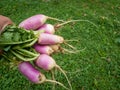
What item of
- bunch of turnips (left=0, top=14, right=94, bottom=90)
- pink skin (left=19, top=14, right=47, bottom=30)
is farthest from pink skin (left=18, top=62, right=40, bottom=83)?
pink skin (left=19, top=14, right=47, bottom=30)

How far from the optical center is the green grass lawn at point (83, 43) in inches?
123

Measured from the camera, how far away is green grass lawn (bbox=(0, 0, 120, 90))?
3.14 metres

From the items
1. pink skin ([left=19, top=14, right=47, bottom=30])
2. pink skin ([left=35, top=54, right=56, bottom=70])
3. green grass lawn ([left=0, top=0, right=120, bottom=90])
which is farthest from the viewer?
green grass lawn ([left=0, top=0, right=120, bottom=90])

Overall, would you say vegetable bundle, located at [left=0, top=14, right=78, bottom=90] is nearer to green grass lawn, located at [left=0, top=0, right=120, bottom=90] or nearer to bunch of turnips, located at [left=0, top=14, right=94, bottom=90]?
bunch of turnips, located at [left=0, top=14, right=94, bottom=90]

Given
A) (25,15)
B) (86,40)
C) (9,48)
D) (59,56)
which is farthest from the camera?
(25,15)

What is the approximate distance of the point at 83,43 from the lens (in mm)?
3738

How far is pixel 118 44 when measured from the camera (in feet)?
12.6

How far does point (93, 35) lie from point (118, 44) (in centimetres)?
41

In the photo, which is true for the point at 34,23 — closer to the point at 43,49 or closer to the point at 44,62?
the point at 43,49

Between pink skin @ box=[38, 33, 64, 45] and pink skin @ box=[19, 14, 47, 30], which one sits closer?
pink skin @ box=[38, 33, 64, 45]

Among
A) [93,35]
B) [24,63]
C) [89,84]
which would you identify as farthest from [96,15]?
[24,63]

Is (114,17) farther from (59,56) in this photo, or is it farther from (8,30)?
(8,30)

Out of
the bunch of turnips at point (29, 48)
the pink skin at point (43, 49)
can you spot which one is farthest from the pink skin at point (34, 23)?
the pink skin at point (43, 49)

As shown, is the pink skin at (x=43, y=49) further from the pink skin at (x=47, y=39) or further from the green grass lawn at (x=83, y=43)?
the green grass lawn at (x=83, y=43)
